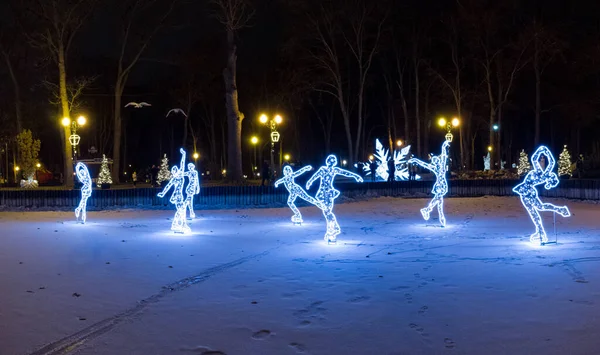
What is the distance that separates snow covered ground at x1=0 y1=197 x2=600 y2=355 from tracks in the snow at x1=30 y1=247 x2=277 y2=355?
3 cm

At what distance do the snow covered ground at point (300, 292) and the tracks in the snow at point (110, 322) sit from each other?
27mm

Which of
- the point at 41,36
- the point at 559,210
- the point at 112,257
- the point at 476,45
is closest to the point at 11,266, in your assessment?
the point at 112,257

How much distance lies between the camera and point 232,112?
30234 mm

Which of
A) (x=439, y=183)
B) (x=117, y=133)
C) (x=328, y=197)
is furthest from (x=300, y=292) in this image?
(x=117, y=133)

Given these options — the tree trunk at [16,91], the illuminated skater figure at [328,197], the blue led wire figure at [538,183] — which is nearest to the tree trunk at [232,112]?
the illuminated skater figure at [328,197]

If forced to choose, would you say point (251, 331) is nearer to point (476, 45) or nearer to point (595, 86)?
point (476, 45)

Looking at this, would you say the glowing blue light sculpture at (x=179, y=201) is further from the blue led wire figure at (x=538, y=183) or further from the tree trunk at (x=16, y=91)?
the tree trunk at (x=16, y=91)

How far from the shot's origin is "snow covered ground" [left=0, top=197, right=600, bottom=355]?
19.1 feet

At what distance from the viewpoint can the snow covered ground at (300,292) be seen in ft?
19.1

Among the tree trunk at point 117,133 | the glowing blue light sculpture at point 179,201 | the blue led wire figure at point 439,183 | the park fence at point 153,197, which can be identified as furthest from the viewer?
the tree trunk at point 117,133

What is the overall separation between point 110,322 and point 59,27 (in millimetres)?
29463

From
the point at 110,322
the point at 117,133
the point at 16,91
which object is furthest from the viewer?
the point at 16,91

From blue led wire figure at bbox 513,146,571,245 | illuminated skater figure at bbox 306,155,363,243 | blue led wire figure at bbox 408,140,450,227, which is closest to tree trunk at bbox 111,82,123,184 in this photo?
blue led wire figure at bbox 408,140,450,227

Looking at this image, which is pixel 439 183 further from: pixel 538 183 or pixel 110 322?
pixel 110 322
